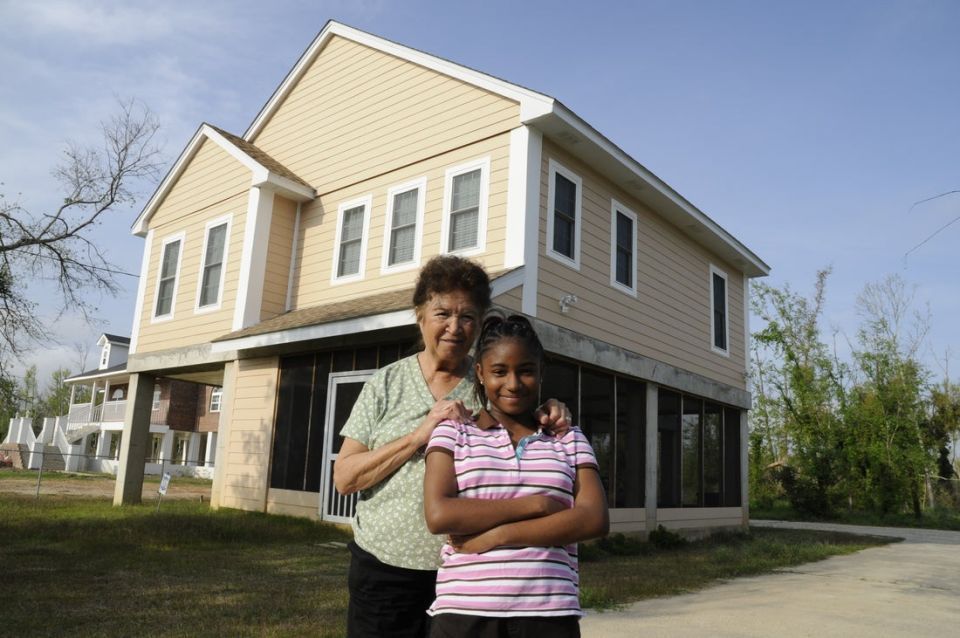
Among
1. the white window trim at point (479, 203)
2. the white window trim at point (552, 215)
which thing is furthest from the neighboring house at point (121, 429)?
the white window trim at point (552, 215)

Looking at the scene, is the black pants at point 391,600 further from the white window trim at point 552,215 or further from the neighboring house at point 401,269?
the white window trim at point 552,215

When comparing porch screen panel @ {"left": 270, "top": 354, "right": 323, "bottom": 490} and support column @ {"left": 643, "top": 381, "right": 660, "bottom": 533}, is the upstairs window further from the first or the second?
A: support column @ {"left": 643, "top": 381, "right": 660, "bottom": 533}

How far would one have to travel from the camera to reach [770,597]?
685cm

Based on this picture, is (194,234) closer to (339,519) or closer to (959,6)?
(339,519)

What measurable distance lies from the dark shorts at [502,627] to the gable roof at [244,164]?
11.4m

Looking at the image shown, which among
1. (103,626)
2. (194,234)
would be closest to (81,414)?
(194,234)

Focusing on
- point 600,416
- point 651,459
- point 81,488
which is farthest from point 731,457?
point 81,488

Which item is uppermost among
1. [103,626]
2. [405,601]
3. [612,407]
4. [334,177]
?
[334,177]

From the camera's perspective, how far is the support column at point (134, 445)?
13.8 meters

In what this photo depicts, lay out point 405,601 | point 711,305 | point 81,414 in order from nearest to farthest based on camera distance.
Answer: point 405,601 → point 711,305 → point 81,414

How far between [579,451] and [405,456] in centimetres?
50

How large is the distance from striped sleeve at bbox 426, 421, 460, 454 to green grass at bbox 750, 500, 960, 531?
23119 mm

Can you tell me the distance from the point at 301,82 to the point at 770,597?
11.4m

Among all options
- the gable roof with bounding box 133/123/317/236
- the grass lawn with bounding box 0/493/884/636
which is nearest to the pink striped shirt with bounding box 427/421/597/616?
the grass lawn with bounding box 0/493/884/636
